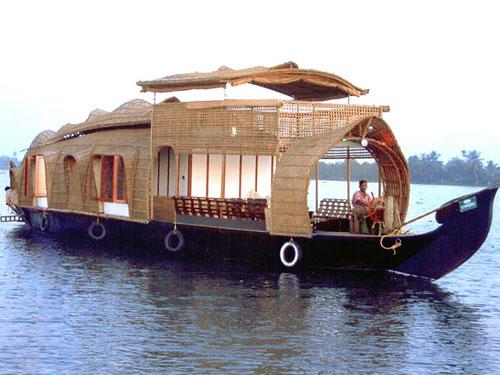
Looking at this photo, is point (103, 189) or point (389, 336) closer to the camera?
point (389, 336)

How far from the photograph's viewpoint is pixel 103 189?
20.7m

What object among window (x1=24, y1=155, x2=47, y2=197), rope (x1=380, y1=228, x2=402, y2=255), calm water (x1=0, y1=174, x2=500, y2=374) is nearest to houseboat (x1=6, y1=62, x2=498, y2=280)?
rope (x1=380, y1=228, x2=402, y2=255)

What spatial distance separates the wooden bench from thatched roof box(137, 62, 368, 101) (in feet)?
8.09

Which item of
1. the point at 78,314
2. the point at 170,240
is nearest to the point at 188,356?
the point at 78,314

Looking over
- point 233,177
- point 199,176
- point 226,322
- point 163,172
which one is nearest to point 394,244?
point 226,322

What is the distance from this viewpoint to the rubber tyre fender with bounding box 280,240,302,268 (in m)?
15.6

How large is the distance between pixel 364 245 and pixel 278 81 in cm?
417

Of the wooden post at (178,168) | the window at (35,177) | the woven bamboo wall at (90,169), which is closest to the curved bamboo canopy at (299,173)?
the wooden post at (178,168)

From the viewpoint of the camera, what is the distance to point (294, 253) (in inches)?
620

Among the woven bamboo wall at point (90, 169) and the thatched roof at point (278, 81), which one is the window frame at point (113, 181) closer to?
the woven bamboo wall at point (90, 169)

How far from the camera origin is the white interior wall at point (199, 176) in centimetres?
1945

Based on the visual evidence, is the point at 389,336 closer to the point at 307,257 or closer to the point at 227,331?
the point at 227,331

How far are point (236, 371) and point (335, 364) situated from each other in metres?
1.22

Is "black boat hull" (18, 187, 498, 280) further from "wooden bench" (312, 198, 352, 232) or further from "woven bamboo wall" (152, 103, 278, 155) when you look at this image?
"woven bamboo wall" (152, 103, 278, 155)
